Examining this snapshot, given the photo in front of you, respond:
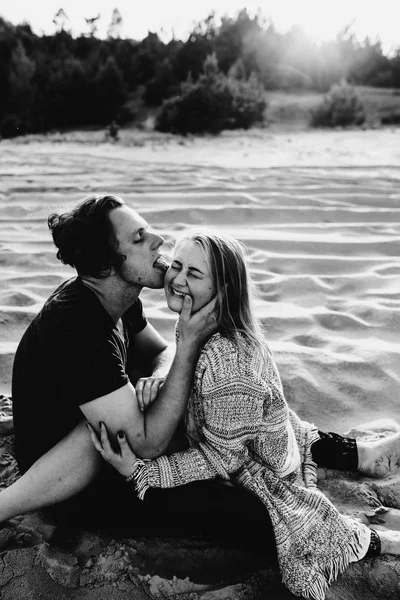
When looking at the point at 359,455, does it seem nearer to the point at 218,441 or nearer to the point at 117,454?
the point at 218,441

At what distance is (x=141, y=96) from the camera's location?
49.6 ft

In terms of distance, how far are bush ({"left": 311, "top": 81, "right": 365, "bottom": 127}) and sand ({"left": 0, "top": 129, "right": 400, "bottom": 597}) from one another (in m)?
4.22

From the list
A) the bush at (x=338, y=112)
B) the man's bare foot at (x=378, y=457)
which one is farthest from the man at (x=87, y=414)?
the bush at (x=338, y=112)

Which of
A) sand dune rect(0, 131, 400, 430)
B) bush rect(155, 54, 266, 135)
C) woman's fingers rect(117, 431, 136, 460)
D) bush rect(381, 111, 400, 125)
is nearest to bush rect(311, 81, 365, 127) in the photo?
bush rect(381, 111, 400, 125)

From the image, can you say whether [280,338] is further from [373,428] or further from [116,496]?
[116,496]

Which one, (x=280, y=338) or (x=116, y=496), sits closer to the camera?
(x=116, y=496)

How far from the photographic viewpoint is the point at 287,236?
4859 millimetres

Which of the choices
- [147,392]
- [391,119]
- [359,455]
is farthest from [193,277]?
[391,119]

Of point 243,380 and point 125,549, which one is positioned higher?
point 243,380

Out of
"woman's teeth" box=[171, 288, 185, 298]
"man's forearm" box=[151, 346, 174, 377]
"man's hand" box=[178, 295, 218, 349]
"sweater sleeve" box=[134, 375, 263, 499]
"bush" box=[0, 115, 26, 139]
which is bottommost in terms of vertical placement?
"bush" box=[0, 115, 26, 139]

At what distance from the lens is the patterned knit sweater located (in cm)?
197

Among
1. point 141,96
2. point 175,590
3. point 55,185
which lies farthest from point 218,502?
point 141,96

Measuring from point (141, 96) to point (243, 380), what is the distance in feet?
47.1

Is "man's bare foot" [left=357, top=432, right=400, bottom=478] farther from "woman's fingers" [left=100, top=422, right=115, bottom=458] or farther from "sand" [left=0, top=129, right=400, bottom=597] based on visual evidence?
"woman's fingers" [left=100, top=422, right=115, bottom=458]
